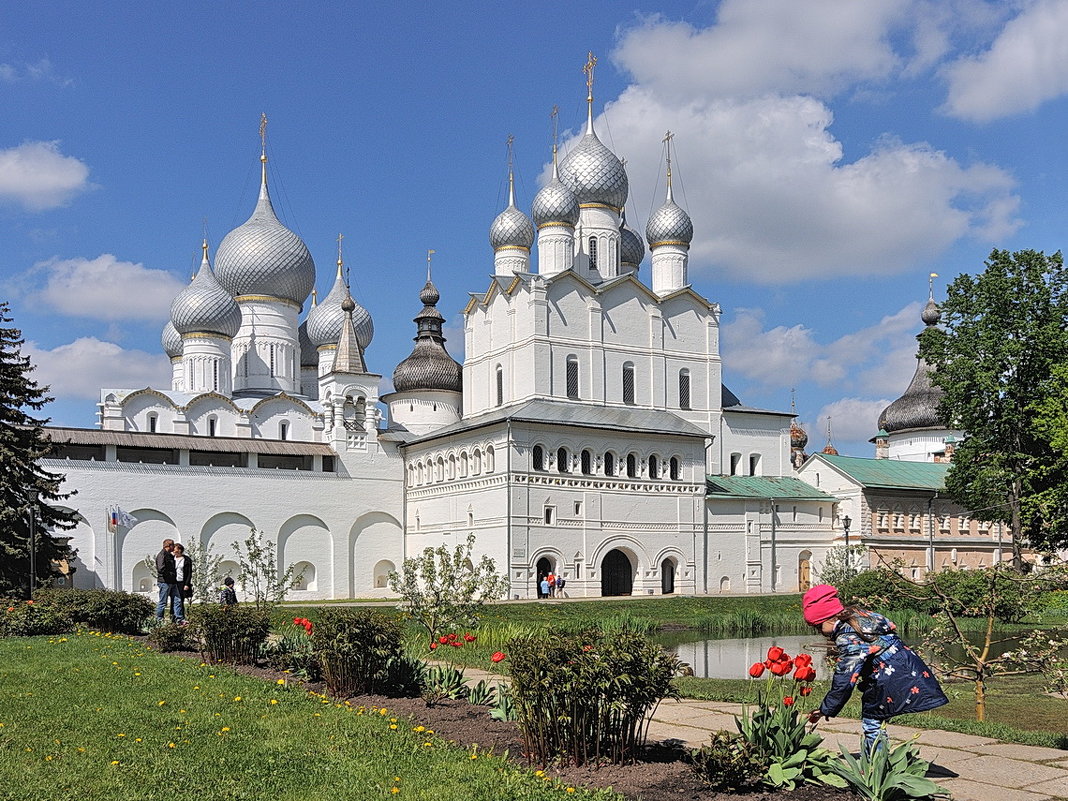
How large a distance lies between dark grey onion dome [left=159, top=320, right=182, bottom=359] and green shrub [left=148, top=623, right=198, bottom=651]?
119ft

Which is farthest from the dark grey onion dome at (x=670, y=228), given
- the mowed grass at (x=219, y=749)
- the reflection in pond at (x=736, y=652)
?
the mowed grass at (x=219, y=749)

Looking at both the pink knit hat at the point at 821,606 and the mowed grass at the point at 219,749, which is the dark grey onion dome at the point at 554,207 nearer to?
the mowed grass at the point at 219,749

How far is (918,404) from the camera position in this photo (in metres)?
57.7

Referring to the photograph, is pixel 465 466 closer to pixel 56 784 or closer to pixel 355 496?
pixel 355 496

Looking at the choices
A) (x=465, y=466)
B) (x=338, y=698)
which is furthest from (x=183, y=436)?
(x=338, y=698)

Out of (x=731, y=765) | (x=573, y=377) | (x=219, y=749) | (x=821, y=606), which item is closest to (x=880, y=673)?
(x=821, y=606)

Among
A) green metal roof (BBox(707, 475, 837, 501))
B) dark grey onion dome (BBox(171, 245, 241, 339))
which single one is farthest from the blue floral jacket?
dark grey onion dome (BBox(171, 245, 241, 339))

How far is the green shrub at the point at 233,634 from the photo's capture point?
1232 cm

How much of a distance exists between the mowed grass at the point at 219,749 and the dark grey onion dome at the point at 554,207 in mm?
33639

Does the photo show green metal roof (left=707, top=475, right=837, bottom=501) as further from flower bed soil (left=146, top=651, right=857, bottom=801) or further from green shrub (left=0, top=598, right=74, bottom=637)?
flower bed soil (left=146, top=651, right=857, bottom=801)

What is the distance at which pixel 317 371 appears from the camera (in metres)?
54.1

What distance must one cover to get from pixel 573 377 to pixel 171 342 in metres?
19.8

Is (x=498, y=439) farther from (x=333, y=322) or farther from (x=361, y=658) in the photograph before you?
(x=361, y=658)

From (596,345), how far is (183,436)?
15.4 m
